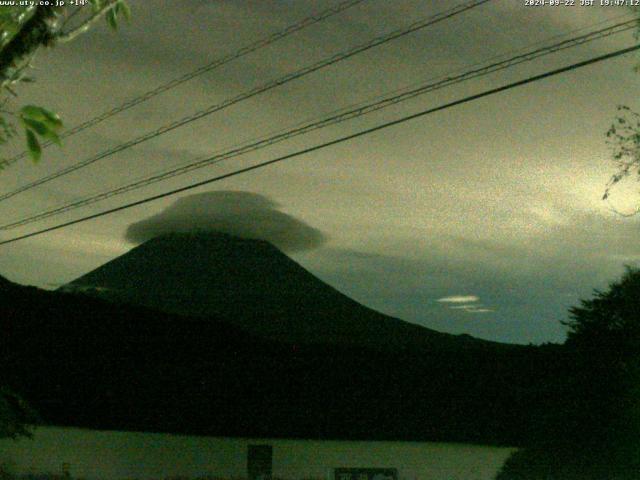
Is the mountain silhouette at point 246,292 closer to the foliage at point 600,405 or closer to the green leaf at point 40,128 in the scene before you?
the foliage at point 600,405

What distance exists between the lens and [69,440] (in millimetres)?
24359

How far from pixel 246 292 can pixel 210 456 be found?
58.6 meters

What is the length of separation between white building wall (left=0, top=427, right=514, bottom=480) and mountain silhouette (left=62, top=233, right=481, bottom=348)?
88.0 feet

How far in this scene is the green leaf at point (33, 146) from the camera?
348 centimetres

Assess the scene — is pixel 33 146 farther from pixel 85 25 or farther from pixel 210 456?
pixel 210 456

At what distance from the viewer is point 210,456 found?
25.0 m

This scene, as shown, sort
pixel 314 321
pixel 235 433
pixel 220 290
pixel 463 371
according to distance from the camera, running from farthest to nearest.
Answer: pixel 220 290, pixel 314 321, pixel 463 371, pixel 235 433

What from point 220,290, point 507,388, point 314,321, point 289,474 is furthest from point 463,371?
point 220,290

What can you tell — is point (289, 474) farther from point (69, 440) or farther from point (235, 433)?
point (69, 440)

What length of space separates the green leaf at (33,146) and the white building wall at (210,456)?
20370 millimetres

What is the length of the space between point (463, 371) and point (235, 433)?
29.9ft

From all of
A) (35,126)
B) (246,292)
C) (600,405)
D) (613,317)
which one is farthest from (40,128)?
(246,292)

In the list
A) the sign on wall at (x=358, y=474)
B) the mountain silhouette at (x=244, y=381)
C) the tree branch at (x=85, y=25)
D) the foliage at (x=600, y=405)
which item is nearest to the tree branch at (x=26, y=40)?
the tree branch at (x=85, y=25)

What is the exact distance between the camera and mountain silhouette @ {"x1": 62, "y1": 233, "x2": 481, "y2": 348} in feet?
205
